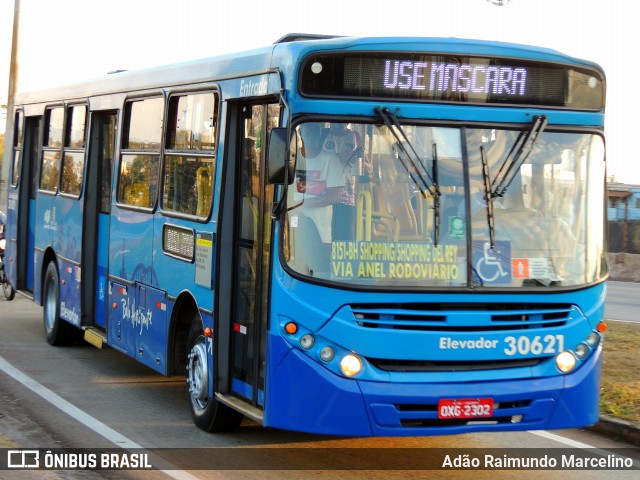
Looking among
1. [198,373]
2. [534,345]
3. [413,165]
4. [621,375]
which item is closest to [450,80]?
[413,165]

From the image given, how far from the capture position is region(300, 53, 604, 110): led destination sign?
7.45 meters

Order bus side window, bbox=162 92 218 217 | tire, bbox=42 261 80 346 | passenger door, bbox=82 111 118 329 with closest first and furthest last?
bus side window, bbox=162 92 218 217, passenger door, bbox=82 111 118 329, tire, bbox=42 261 80 346

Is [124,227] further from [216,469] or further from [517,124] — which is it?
[517,124]

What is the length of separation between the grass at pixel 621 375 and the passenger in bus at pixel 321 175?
3.50m

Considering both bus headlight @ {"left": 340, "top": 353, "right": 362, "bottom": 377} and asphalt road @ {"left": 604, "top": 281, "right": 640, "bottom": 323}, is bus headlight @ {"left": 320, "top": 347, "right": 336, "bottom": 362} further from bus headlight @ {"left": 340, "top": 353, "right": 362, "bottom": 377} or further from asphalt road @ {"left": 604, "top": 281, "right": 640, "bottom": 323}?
asphalt road @ {"left": 604, "top": 281, "right": 640, "bottom": 323}

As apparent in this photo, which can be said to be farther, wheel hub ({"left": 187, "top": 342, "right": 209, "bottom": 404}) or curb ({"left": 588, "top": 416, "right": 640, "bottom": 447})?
curb ({"left": 588, "top": 416, "right": 640, "bottom": 447})

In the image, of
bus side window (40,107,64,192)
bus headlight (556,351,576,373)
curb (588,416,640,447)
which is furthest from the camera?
bus side window (40,107,64,192)

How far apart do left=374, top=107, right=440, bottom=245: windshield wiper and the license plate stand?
105cm

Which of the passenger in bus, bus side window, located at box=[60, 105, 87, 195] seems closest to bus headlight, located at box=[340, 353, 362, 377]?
the passenger in bus

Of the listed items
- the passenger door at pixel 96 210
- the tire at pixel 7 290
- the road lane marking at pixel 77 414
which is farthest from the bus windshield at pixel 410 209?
the tire at pixel 7 290

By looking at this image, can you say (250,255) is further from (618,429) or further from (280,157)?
(618,429)

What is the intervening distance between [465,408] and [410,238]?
3.83 feet

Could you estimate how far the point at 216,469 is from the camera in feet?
25.4

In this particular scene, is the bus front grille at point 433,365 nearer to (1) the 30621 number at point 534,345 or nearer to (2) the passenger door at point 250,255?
(1) the 30621 number at point 534,345
